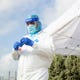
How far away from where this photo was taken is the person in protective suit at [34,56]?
5.46m

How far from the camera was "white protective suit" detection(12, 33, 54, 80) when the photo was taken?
18.0ft

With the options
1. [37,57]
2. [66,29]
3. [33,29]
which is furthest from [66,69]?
[37,57]

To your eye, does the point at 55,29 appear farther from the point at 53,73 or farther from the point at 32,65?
the point at 53,73

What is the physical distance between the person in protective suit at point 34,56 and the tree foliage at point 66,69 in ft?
77.4

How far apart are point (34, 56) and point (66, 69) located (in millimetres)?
24884

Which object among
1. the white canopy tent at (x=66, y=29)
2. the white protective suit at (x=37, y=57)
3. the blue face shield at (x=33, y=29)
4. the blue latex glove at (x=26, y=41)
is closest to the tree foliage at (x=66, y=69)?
the white canopy tent at (x=66, y=29)

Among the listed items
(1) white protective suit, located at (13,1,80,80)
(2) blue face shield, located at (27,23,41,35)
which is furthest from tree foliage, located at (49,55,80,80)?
(1) white protective suit, located at (13,1,80,80)

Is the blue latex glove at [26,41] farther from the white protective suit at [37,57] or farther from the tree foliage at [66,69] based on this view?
the tree foliage at [66,69]

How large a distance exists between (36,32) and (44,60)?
50cm

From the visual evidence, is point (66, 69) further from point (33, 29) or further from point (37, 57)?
point (37, 57)

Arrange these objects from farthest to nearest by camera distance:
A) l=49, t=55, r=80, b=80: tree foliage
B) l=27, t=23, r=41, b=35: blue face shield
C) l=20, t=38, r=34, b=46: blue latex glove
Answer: l=49, t=55, r=80, b=80: tree foliage
l=27, t=23, r=41, b=35: blue face shield
l=20, t=38, r=34, b=46: blue latex glove

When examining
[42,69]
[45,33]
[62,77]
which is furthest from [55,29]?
[62,77]

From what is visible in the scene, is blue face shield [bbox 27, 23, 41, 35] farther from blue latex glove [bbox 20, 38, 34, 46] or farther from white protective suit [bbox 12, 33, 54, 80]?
blue latex glove [bbox 20, 38, 34, 46]

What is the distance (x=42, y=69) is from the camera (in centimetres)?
555
